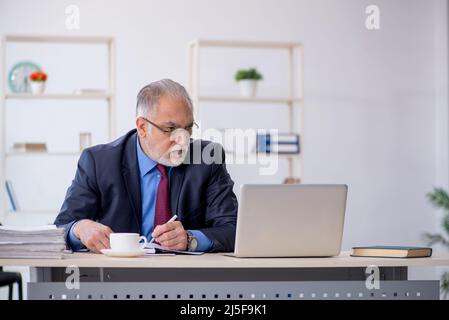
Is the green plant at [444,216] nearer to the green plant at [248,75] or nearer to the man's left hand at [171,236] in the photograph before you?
the green plant at [248,75]

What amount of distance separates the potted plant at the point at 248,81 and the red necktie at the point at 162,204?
9.08ft

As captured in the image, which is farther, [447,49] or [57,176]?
[447,49]

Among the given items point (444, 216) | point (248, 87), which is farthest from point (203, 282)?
point (444, 216)

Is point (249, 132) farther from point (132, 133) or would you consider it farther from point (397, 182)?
point (132, 133)

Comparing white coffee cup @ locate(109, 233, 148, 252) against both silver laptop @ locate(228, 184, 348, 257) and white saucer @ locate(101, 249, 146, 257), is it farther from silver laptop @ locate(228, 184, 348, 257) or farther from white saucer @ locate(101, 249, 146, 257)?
silver laptop @ locate(228, 184, 348, 257)

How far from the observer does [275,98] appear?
5465 millimetres

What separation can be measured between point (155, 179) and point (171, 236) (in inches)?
19.2

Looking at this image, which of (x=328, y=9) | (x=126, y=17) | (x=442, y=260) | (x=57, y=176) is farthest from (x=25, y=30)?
(x=442, y=260)

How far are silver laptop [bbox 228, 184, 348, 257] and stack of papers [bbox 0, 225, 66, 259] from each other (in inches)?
20.0

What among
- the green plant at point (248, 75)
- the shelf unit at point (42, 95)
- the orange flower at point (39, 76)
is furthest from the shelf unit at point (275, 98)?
the orange flower at point (39, 76)

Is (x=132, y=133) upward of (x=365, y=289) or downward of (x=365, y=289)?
upward

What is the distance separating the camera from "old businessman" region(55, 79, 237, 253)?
2816 mm

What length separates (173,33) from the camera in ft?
18.9

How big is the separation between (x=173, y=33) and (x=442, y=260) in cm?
391
